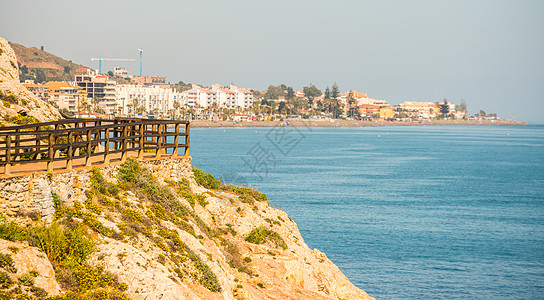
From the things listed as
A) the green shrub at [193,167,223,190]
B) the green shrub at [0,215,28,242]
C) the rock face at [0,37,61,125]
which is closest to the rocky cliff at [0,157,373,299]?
the green shrub at [0,215,28,242]

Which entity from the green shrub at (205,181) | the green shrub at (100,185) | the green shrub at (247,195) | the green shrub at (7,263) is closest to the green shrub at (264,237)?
the green shrub at (247,195)

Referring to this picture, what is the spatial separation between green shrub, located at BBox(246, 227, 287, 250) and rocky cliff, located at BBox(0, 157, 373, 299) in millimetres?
36

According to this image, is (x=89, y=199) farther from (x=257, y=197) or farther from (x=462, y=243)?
(x=462, y=243)

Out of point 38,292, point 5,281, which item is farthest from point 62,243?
point 5,281

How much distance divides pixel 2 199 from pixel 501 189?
272ft

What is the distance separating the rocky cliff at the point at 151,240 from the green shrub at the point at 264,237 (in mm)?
36

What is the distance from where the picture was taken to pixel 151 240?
1471cm

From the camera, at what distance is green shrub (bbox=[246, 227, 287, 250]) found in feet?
67.4

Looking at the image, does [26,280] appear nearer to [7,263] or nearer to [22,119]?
[7,263]

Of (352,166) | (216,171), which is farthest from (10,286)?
(352,166)

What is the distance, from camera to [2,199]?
1259cm

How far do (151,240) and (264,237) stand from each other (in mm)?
6795

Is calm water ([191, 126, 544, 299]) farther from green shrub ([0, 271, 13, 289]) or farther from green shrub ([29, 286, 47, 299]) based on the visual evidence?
green shrub ([0, 271, 13, 289])

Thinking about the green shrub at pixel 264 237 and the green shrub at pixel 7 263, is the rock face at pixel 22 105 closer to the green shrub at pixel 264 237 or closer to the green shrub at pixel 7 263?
the green shrub at pixel 264 237
